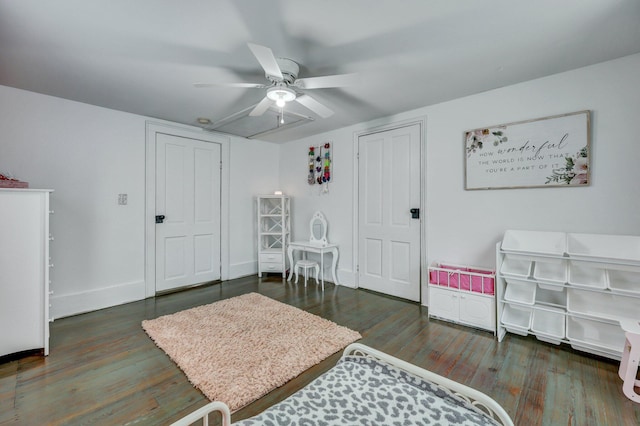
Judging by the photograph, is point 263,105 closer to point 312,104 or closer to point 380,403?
point 312,104

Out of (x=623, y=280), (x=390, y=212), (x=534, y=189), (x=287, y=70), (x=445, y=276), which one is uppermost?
(x=287, y=70)

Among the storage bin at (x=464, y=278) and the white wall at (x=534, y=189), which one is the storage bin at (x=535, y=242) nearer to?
the white wall at (x=534, y=189)

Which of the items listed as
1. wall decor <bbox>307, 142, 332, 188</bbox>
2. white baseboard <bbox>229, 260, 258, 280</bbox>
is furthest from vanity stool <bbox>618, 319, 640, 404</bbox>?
white baseboard <bbox>229, 260, 258, 280</bbox>

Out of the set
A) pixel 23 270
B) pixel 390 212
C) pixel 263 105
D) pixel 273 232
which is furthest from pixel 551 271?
pixel 23 270

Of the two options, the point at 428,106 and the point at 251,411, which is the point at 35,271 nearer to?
the point at 251,411

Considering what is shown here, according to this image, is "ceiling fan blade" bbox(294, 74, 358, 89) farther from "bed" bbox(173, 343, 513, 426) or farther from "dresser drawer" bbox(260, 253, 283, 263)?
"dresser drawer" bbox(260, 253, 283, 263)

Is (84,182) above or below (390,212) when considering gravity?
above

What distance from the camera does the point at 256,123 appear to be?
12.0ft

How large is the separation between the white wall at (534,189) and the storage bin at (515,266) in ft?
0.74

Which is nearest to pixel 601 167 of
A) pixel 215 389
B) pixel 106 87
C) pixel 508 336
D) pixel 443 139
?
pixel 443 139

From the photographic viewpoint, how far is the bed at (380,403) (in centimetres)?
98

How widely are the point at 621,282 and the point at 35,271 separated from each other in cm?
465

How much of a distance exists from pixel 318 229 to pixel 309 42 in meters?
2.81

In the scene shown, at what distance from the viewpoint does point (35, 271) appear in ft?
7.29
